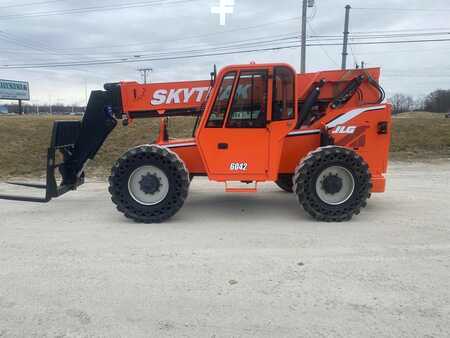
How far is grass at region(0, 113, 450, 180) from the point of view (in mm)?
10945

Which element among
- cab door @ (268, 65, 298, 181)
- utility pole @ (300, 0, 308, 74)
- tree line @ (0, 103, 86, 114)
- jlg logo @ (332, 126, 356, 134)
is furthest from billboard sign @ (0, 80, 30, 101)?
jlg logo @ (332, 126, 356, 134)

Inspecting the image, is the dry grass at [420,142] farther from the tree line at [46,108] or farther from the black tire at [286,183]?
the tree line at [46,108]

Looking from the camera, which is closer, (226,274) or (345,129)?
(226,274)

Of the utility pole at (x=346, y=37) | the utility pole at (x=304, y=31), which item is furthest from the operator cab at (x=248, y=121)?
the utility pole at (x=346, y=37)

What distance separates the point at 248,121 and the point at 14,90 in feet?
195

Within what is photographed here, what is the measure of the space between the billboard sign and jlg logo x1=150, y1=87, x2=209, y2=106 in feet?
186

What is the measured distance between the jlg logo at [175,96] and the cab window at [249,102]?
28.0 inches

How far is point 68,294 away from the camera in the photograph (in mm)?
3480

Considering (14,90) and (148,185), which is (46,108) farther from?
(148,185)

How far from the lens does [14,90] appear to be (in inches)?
2183

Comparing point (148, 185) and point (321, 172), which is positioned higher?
point (321, 172)

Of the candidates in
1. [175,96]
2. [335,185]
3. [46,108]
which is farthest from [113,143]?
[46,108]

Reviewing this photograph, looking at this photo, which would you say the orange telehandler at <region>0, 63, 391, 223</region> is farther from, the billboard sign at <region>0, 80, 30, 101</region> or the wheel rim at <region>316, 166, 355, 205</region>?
the billboard sign at <region>0, 80, 30, 101</region>

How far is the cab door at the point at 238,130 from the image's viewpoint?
224 inches
